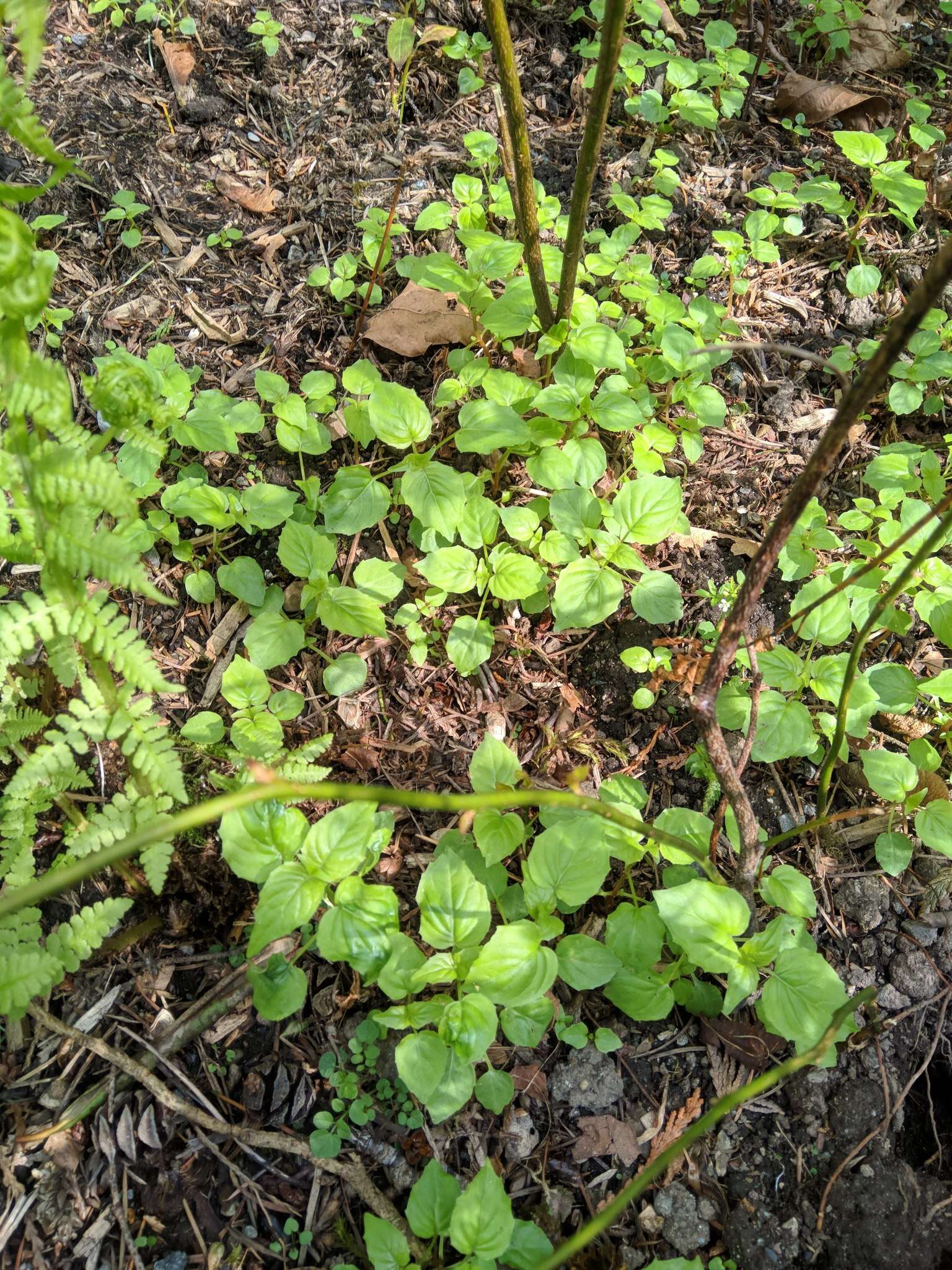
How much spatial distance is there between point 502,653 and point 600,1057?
1092 millimetres

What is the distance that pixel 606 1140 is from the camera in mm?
1906

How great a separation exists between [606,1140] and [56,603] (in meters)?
1.66

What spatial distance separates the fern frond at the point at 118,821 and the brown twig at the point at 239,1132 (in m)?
0.50

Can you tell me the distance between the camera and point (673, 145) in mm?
3359

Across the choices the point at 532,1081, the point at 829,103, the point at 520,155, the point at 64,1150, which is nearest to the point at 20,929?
the point at 64,1150

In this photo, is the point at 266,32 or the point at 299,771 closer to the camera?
the point at 299,771

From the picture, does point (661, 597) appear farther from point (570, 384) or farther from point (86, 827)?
point (86, 827)

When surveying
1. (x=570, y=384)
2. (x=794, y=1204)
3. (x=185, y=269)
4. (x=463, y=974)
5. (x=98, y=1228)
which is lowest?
(x=794, y=1204)

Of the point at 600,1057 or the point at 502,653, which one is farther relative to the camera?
the point at 502,653

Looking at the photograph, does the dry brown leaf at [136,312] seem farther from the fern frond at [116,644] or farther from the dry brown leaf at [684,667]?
the dry brown leaf at [684,667]

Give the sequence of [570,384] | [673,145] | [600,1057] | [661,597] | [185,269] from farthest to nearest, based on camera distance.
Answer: [673,145]
[185,269]
[570,384]
[661,597]
[600,1057]

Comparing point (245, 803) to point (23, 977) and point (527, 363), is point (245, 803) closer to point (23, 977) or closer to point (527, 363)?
point (23, 977)

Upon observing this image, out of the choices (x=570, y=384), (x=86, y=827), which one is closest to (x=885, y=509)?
(x=570, y=384)

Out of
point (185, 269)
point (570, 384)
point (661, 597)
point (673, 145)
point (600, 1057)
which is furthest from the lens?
point (673, 145)
